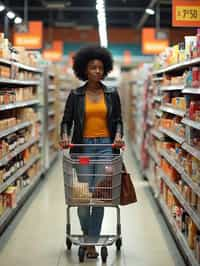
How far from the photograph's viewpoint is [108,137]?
4680 mm

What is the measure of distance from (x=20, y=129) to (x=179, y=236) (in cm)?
326

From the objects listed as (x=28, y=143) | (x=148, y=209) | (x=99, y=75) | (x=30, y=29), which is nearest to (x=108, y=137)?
(x=99, y=75)

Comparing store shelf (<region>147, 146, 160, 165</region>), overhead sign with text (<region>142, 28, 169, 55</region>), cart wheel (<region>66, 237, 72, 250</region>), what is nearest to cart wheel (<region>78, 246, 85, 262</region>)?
cart wheel (<region>66, 237, 72, 250</region>)

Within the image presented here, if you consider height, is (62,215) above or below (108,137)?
below

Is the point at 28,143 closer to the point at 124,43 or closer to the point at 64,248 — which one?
the point at 64,248

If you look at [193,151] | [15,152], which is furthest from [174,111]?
[15,152]

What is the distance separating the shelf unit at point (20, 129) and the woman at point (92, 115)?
3.54ft

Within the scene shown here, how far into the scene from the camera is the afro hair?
470cm

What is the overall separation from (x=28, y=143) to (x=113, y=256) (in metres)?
3.19

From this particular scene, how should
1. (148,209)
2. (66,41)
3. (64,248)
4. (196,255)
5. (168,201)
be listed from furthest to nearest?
(66,41), (148,209), (168,201), (64,248), (196,255)

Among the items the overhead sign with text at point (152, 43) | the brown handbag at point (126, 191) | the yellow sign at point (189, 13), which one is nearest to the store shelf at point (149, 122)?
the yellow sign at point (189, 13)

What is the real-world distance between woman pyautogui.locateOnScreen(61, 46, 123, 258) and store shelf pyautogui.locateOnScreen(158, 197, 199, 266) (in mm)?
844

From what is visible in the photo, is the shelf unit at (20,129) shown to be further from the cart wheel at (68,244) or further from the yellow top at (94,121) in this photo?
the yellow top at (94,121)

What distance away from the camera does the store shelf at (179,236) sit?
4245 mm
